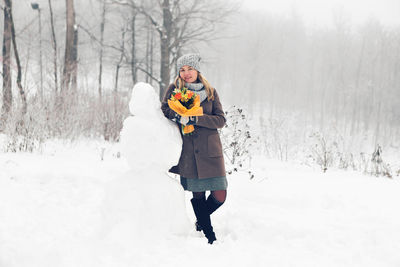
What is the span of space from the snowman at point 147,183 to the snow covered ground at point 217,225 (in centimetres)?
4

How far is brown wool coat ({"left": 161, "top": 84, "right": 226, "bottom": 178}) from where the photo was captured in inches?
93.7

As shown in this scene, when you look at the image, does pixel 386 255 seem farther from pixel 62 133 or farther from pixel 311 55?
pixel 311 55

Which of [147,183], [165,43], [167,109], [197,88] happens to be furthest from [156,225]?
[165,43]

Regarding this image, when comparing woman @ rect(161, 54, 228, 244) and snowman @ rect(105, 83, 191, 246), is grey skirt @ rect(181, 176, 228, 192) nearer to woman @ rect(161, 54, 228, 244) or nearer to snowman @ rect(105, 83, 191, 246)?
woman @ rect(161, 54, 228, 244)

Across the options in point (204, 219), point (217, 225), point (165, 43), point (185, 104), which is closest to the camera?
point (185, 104)

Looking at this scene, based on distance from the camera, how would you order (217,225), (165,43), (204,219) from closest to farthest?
(204,219), (217,225), (165,43)

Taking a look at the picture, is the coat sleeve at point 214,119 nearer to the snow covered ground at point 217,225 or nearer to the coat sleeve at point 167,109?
the coat sleeve at point 167,109

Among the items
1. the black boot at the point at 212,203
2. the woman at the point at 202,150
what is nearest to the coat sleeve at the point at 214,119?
the woman at the point at 202,150

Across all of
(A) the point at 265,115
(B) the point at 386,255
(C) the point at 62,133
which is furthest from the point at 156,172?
(A) the point at 265,115

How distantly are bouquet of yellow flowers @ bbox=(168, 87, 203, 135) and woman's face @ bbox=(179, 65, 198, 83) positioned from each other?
209mm

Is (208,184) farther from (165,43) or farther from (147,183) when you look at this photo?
(165,43)

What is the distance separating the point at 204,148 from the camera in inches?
94.5

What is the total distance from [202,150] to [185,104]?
0.40 m

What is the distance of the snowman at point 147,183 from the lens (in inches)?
91.5
